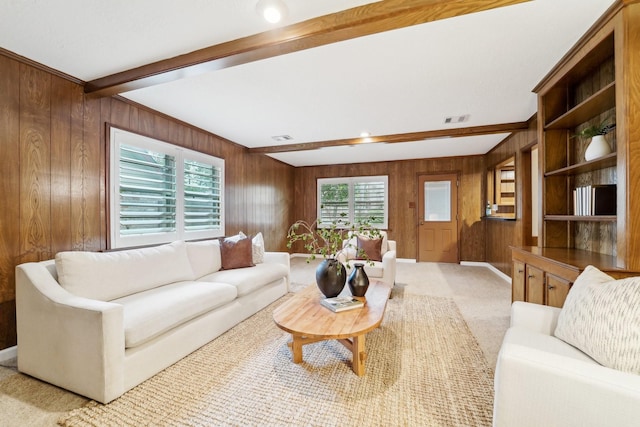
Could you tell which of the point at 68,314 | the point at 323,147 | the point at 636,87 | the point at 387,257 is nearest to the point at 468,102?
the point at 636,87

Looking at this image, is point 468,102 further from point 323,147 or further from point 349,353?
point 349,353

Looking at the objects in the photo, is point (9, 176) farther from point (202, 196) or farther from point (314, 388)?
point (314, 388)

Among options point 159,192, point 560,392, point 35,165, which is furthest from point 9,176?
point 560,392

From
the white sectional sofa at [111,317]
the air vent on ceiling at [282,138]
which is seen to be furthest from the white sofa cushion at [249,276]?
the air vent on ceiling at [282,138]

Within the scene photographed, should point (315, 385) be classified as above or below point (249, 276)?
below

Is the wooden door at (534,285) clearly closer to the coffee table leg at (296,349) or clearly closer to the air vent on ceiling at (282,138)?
the coffee table leg at (296,349)

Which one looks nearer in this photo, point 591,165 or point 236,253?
point 591,165

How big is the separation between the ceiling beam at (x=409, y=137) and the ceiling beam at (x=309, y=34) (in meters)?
2.74

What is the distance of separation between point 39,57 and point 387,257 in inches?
155

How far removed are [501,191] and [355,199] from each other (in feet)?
9.96

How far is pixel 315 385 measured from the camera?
178cm

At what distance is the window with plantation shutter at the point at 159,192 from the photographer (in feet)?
9.59

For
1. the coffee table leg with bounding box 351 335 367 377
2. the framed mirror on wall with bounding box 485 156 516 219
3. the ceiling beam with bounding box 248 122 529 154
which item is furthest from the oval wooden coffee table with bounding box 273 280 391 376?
the framed mirror on wall with bounding box 485 156 516 219

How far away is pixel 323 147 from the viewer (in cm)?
486
